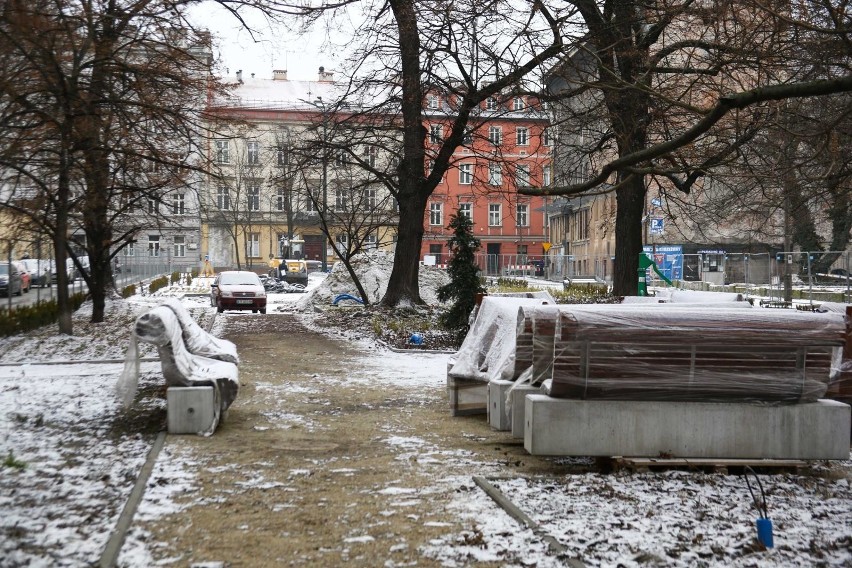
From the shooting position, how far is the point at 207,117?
18.9 m

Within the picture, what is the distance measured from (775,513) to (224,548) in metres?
3.71

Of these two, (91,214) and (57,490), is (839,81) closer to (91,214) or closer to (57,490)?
(57,490)

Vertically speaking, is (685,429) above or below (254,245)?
below

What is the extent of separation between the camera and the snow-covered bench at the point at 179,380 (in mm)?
8938

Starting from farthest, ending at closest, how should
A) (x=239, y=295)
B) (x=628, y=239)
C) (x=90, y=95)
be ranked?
(x=239, y=295) < (x=628, y=239) < (x=90, y=95)

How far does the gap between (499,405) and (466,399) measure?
3.91ft

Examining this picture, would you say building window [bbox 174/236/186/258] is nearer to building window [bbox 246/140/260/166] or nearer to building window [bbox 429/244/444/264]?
building window [bbox 246/140/260/166]

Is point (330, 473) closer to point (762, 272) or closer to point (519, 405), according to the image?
point (519, 405)

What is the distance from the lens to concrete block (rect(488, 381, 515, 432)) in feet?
30.4

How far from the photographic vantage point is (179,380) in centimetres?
921

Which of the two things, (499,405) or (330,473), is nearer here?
(330,473)

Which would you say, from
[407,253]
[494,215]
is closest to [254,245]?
[494,215]

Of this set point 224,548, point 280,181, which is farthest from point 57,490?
point 280,181

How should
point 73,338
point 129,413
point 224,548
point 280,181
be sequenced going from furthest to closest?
point 280,181
point 73,338
point 129,413
point 224,548
